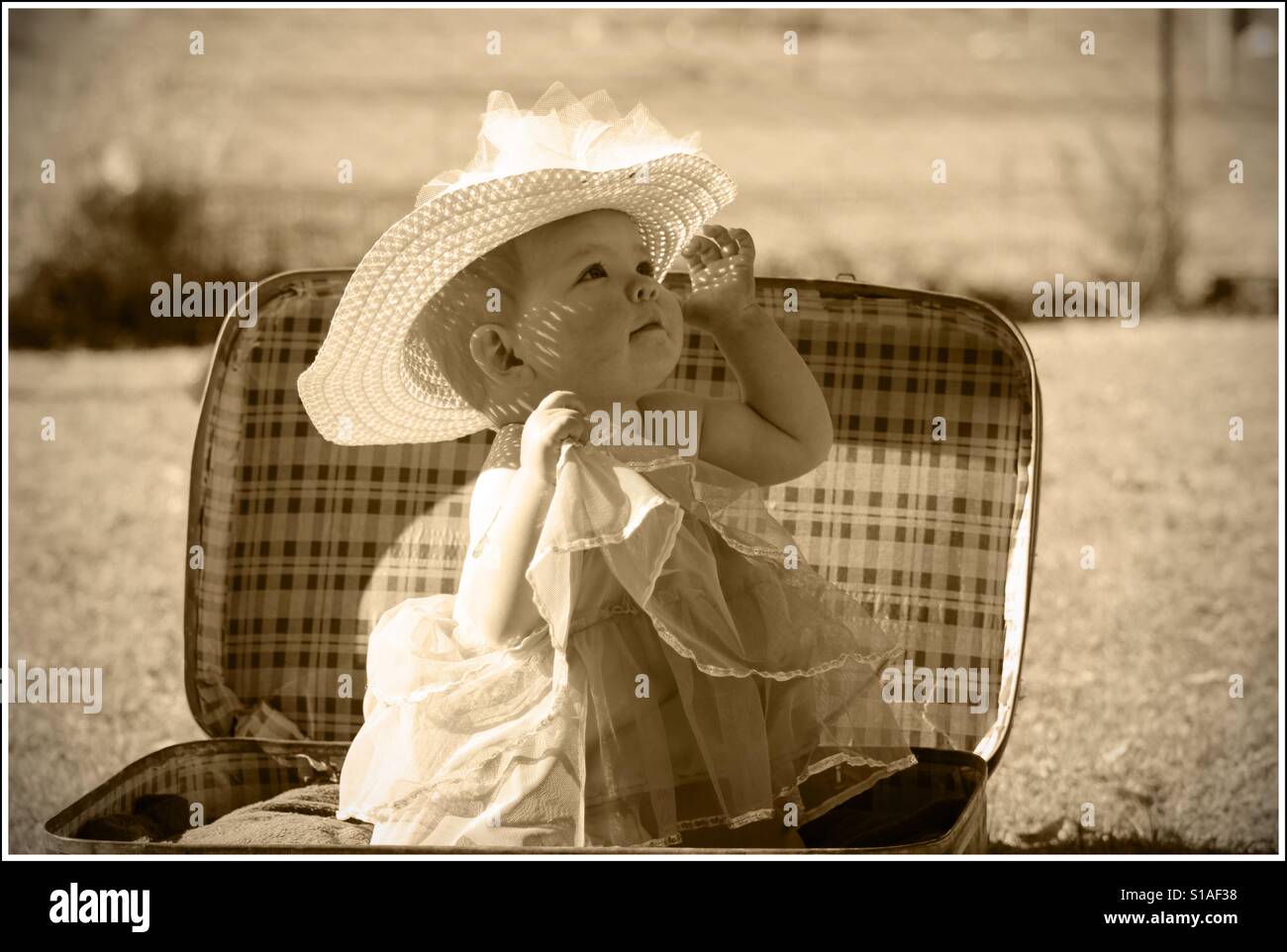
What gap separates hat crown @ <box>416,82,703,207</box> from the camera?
1.21m

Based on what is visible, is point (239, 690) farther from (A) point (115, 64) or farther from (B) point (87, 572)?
(A) point (115, 64)

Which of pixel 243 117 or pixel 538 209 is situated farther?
pixel 243 117

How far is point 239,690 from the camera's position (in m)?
1.68

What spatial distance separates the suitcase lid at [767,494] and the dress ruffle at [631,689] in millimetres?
328

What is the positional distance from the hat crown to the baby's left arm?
0.13 metres

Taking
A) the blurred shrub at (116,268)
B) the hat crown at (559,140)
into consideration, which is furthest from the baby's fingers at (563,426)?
the blurred shrub at (116,268)

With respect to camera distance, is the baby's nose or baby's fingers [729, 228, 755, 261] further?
baby's fingers [729, 228, 755, 261]

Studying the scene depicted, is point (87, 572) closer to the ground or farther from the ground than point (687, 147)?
closer to the ground

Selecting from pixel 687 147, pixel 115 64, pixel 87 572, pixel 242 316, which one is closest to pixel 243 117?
pixel 115 64

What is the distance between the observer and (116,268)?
160 inches

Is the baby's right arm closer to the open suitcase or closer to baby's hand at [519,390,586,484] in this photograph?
baby's hand at [519,390,586,484]

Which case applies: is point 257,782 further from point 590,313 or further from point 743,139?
point 743,139

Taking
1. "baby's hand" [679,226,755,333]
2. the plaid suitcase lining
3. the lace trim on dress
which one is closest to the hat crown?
"baby's hand" [679,226,755,333]

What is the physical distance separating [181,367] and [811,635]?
3.18m
